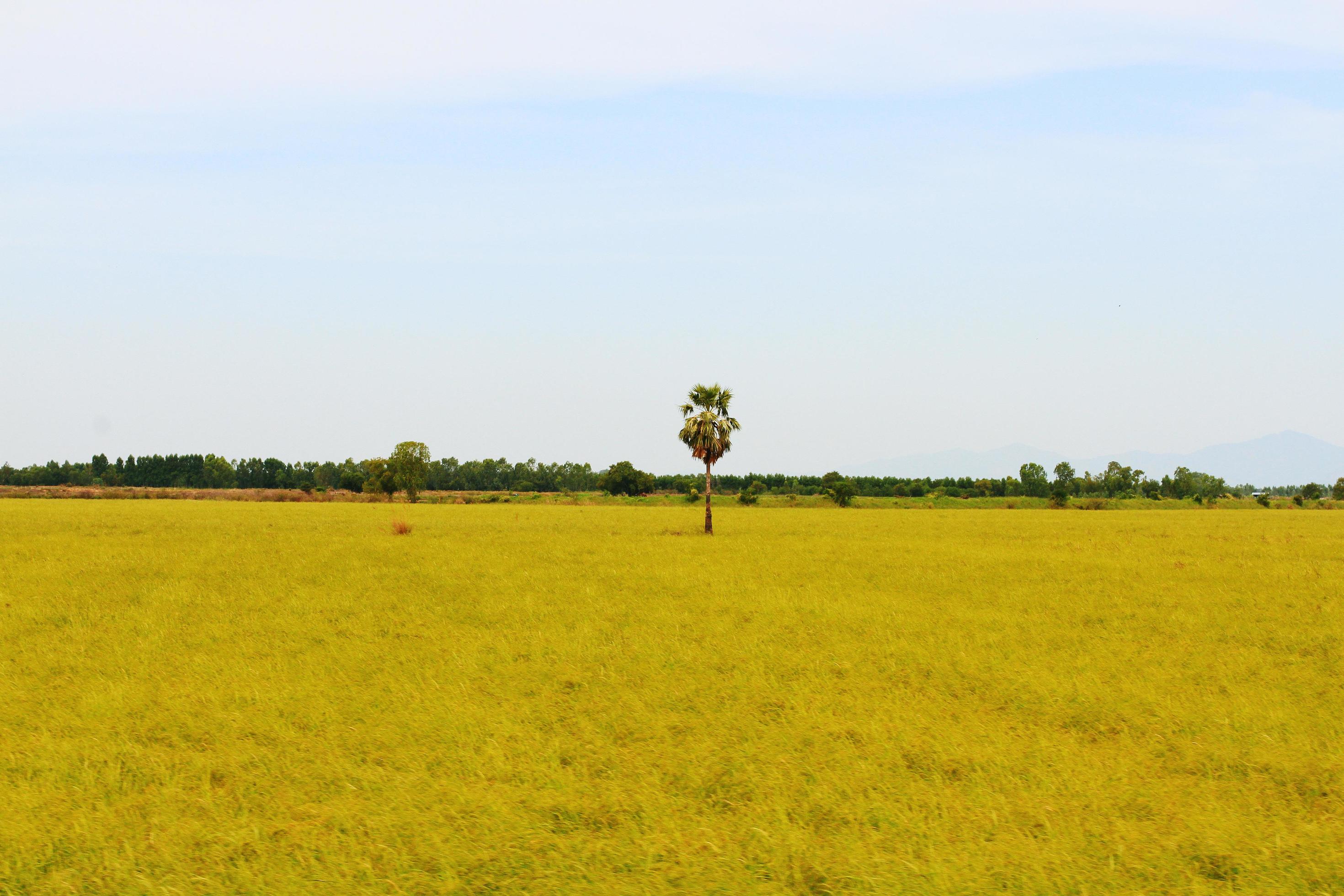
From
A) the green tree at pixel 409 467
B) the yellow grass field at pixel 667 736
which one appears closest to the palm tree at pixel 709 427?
the yellow grass field at pixel 667 736

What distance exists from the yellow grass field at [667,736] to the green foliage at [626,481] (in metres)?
126

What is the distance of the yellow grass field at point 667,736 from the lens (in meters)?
7.03

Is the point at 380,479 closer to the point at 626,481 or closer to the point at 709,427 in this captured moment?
the point at 626,481

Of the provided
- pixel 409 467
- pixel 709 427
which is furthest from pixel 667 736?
pixel 409 467

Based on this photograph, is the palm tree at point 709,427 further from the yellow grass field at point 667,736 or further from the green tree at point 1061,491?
the green tree at point 1061,491

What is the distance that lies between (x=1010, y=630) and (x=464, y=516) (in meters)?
56.9

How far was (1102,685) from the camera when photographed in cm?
1281

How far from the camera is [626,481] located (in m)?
152

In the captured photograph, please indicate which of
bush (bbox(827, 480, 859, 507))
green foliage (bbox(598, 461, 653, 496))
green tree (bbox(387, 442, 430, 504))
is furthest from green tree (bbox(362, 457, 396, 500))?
bush (bbox(827, 480, 859, 507))

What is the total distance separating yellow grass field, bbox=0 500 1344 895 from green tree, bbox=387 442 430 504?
103522mm

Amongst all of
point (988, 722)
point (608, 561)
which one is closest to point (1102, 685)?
point (988, 722)

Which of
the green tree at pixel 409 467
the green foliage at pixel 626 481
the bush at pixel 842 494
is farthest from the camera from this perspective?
the green foliage at pixel 626 481

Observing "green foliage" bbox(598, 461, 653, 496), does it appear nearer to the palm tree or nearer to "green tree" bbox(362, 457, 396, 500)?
"green tree" bbox(362, 457, 396, 500)

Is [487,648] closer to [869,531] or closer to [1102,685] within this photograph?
[1102,685]
